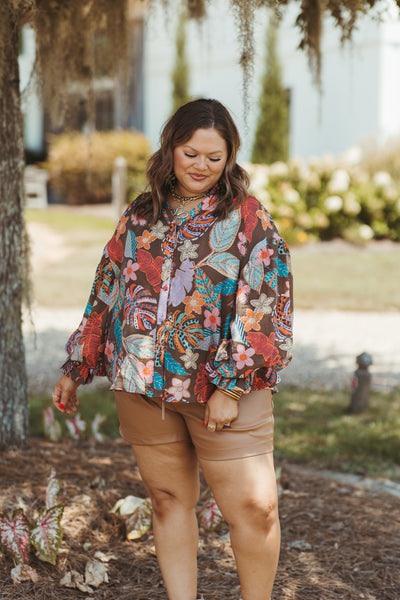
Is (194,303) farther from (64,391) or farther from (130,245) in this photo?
(64,391)

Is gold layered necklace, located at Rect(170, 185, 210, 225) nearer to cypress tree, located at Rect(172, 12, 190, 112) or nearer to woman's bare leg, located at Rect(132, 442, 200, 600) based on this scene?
woman's bare leg, located at Rect(132, 442, 200, 600)

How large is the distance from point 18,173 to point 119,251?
1.45 metres

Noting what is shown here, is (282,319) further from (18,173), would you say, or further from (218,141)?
(18,173)

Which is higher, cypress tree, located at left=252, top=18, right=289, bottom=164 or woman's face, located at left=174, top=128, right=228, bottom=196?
cypress tree, located at left=252, top=18, right=289, bottom=164

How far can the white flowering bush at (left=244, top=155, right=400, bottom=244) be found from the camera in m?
11.4

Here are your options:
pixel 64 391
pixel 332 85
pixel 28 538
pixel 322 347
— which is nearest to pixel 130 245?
pixel 64 391

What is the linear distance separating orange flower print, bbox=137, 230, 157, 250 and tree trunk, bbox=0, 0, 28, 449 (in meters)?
1.47

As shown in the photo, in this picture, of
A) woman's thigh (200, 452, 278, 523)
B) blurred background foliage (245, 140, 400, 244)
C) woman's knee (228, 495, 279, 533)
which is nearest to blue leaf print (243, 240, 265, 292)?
woman's thigh (200, 452, 278, 523)

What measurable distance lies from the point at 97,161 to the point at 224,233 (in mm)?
14893

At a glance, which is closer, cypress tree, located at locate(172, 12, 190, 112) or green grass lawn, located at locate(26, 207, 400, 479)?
green grass lawn, located at locate(26, 207, 400, 479)

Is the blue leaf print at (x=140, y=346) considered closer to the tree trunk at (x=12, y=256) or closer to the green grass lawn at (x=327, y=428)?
the tree trunk at (x=12, y=256)

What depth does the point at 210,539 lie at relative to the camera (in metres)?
2.93

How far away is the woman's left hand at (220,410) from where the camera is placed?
6.27 feet

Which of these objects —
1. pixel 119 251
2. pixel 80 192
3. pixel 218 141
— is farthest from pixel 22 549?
pixel 80 192
